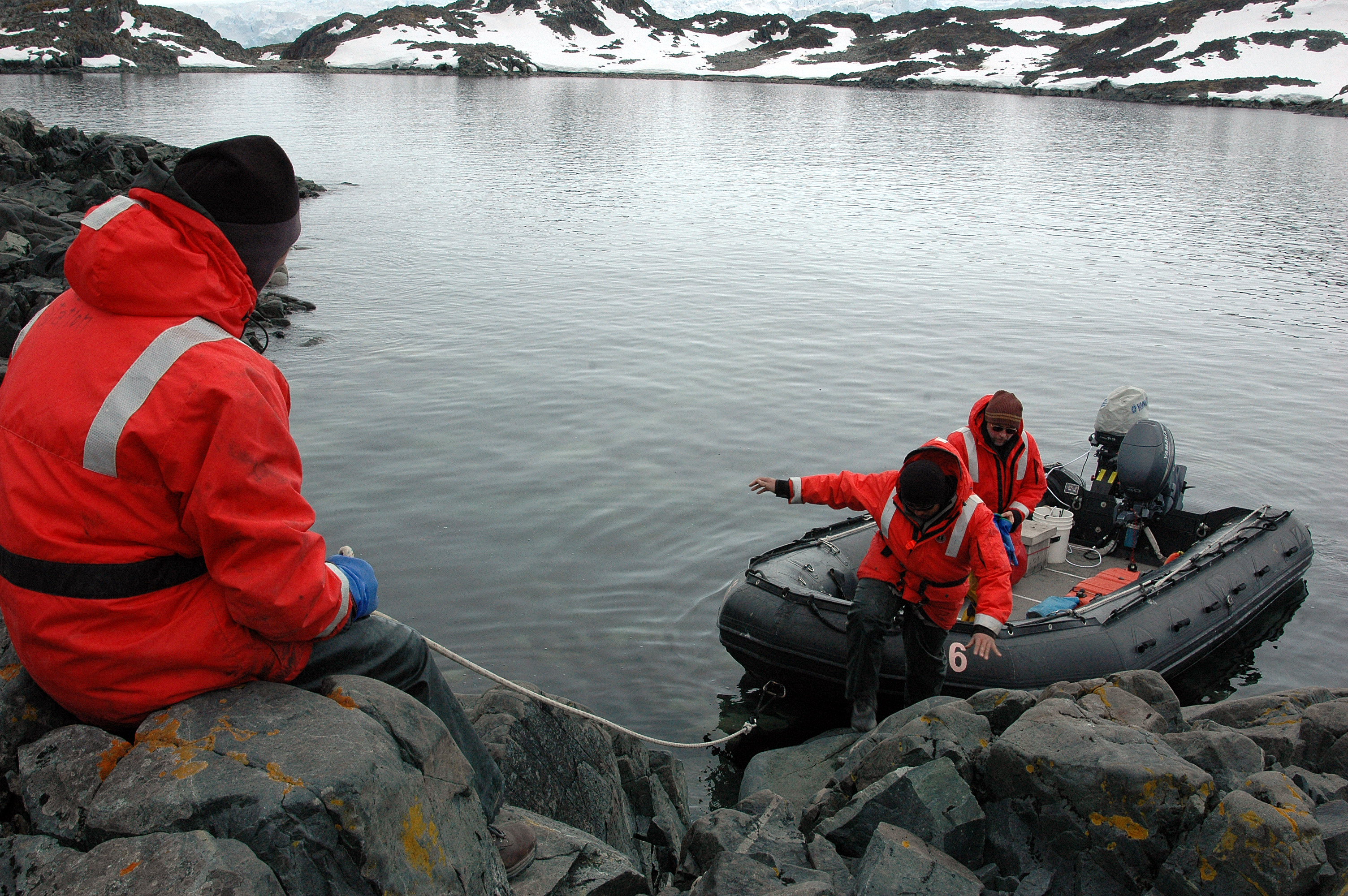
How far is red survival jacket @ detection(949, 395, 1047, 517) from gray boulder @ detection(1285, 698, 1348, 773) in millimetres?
1976

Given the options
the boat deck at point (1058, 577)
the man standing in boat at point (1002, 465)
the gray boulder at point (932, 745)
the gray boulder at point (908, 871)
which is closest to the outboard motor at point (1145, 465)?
the boat deck at point (1058, 577)

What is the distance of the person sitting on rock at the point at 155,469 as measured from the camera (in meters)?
2.29

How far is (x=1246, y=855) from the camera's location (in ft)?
11.9

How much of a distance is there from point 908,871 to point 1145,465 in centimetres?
534

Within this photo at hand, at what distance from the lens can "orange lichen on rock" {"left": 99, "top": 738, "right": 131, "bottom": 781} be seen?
2.56 metres

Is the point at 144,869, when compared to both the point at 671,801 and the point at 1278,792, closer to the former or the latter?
the point at 671,801

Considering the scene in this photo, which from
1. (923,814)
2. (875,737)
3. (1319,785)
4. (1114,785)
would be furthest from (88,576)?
(1319,785)

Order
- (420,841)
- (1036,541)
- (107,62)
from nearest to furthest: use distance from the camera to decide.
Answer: (420,841)
(1036,541)
(107,62)

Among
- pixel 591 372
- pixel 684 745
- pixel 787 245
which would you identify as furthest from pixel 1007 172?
pixel 684 745

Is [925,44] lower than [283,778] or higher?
higher

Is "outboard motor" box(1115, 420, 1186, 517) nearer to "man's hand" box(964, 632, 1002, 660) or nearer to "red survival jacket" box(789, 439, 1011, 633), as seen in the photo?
"red survival jacket" box(789, 439, 1011, 633)

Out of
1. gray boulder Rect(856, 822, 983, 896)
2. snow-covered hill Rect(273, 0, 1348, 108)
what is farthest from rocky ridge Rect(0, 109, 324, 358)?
snow-covered hill Rect(273, 0, 1348, 108)

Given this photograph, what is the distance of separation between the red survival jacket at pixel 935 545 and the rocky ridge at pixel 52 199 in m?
4.34

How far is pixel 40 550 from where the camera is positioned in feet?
7.63
